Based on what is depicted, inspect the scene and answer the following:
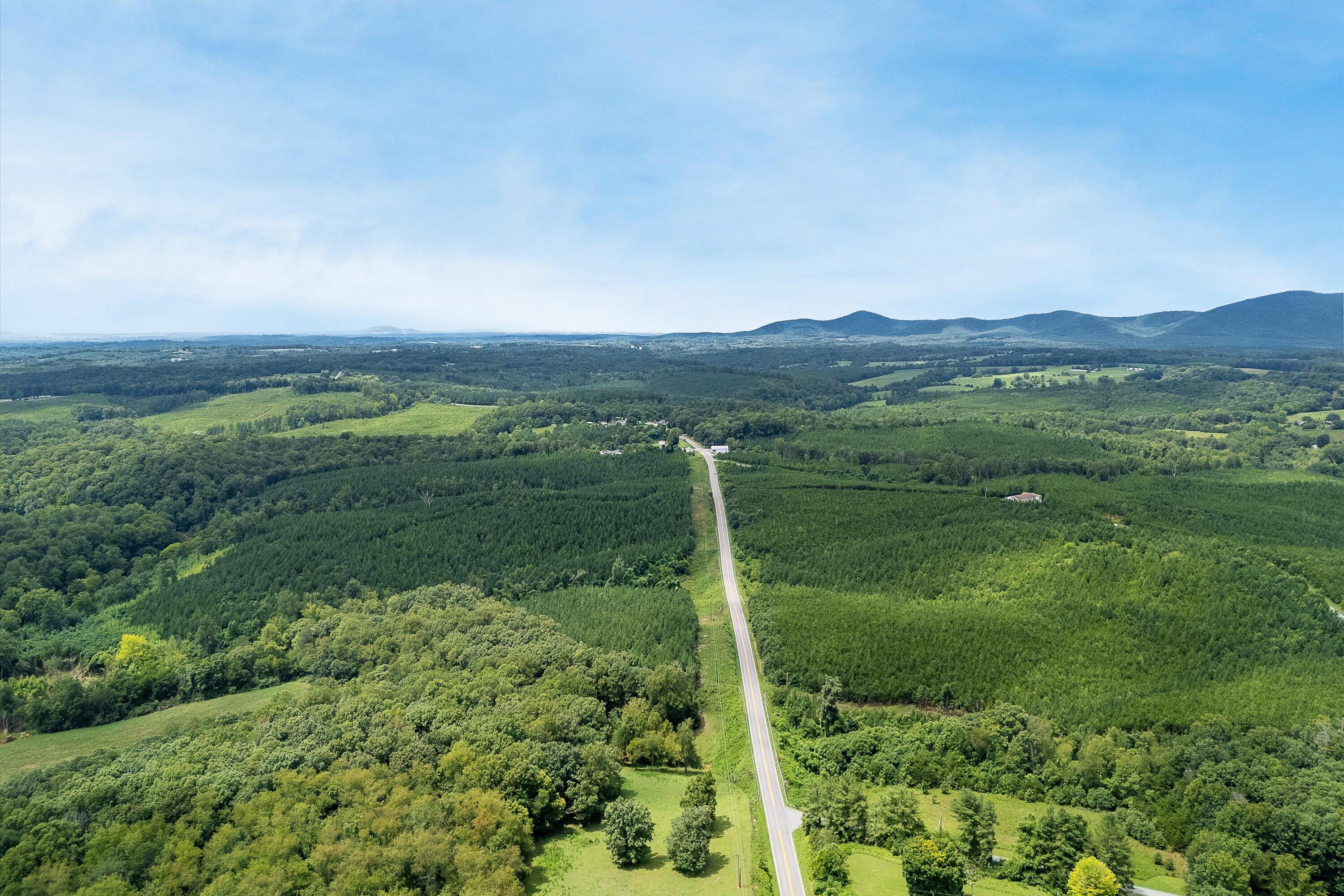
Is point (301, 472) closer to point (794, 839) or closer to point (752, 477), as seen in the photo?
point (752, 477)

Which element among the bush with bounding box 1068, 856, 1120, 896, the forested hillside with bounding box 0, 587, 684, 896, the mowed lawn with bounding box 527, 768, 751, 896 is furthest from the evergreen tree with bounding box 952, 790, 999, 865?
the forested hillside with bounding box 0, 587, 684, 896

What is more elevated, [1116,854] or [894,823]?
[1116,854]

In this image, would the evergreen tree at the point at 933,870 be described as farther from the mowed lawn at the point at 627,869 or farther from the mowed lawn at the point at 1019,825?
the mowed lawn at the point at 627,869

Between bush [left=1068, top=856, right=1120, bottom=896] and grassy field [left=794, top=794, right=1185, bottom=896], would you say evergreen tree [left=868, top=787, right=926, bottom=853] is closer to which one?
grassy field [left=794, top=794, right=1185, bottom=896]

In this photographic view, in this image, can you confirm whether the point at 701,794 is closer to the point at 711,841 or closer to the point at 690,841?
the point at 711,841

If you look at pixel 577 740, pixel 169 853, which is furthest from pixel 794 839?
pixel 169 853

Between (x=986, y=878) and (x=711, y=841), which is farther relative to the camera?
(x=711, y=841)

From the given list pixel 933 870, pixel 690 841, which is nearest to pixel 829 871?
pixel 933 870
